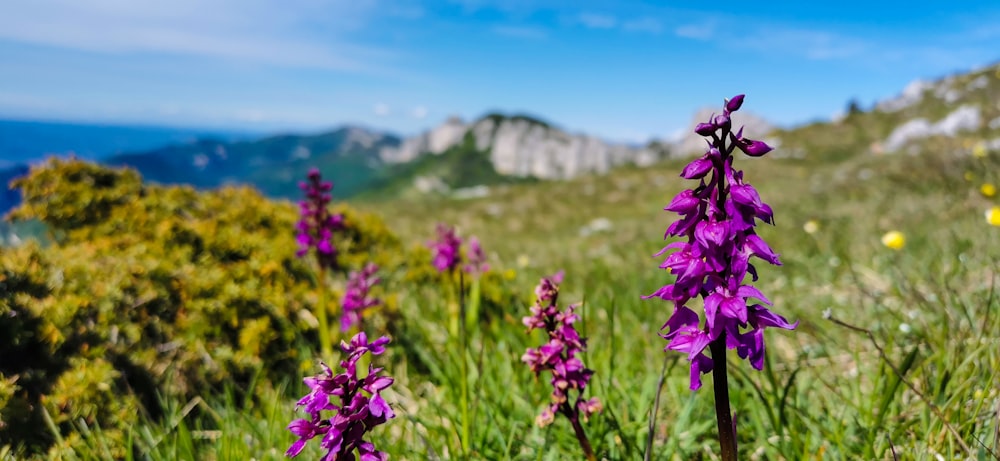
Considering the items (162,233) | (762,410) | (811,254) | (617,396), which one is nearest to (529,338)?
(617,396)

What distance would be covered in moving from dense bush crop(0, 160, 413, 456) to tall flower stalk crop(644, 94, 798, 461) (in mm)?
3046

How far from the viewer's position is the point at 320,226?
4.55 meters

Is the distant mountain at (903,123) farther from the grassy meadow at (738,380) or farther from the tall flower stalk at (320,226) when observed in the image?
the tall flower stalk at (320,226)

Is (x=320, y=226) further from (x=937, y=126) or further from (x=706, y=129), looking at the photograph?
(x=937, y=126)

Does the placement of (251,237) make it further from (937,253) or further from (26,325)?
(937,253)

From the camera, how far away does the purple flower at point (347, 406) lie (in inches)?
71.4

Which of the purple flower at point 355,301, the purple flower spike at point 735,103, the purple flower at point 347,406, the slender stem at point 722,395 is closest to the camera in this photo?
the purple flower spike at point 735,103

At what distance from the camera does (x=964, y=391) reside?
266 cm

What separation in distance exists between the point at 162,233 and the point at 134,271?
1.24 meters

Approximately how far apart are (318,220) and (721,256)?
3626 millimetres

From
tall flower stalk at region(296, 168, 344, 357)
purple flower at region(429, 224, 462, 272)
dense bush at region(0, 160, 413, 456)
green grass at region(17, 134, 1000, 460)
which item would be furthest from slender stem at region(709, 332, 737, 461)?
purple flower at region(429, 224, 462, 272)

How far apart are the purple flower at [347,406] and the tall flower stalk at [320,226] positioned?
256 centimetres

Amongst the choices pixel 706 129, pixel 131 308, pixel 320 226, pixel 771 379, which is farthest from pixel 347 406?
pixel 131 308

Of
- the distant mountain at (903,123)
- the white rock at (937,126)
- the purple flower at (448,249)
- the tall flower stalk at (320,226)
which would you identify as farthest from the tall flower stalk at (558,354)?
the white rock at (937,126)
